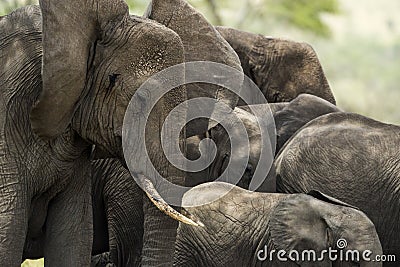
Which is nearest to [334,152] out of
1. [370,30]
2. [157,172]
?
[157,172]

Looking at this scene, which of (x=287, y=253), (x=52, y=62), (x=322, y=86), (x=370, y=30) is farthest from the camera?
(x=370, y=30)

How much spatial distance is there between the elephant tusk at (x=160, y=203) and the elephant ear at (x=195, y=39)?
108cm

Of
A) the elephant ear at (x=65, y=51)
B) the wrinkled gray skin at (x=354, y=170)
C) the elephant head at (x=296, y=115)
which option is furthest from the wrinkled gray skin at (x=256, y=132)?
the elephant ear at (x=65, y=51)

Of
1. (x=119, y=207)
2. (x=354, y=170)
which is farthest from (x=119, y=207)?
(x=354, y=170)

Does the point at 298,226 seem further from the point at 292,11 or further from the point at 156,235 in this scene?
the point at 292,11

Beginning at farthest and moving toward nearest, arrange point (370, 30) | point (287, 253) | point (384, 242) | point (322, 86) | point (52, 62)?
point (370, 30) → point (322, 86) → point (384, 242) → point (287, 253) → point (52, 62)

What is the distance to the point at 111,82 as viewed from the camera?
4820 millimetres

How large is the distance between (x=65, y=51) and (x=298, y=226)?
171 centimetres

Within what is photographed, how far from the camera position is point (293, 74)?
8070 millimetres

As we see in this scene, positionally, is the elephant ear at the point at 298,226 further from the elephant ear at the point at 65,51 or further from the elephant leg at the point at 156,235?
the elephant ear at the point at 65,51

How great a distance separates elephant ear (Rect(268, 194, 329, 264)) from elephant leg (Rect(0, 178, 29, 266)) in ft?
4.88

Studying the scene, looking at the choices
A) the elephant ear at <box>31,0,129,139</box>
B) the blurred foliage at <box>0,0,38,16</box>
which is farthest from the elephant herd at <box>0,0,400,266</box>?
the blurred foliage at <box>0,0,38,16</box>

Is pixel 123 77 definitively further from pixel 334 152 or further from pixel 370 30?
pixel 370 30

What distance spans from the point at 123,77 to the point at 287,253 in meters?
1.50
